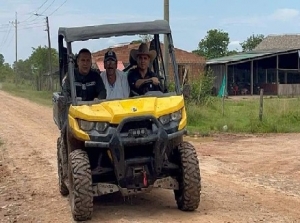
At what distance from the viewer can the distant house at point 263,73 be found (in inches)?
1750

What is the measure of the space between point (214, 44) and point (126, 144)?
63.1 meters

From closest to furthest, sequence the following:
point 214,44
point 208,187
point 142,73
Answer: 1. point 142,73
2. point 208,187
3. point 214,44

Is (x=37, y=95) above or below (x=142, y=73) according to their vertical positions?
below

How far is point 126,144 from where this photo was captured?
7148mm

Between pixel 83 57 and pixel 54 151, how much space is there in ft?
20.9

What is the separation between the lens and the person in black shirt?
7.95 metres

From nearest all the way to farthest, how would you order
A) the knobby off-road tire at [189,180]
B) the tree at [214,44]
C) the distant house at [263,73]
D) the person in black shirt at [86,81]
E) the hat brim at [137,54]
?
the knobby off-road tire at [189,180]
the person in black shirt at [86,81]
the hat brim at [137,54]
the distant house at [263,73]
the tree at [214,44]

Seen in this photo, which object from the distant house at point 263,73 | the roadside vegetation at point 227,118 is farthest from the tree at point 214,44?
the roadside vegetation at point 227,118

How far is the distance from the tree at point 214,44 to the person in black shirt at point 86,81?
2376 inches

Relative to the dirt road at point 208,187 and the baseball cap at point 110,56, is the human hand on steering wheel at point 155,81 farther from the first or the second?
the dirt road at point 208,187

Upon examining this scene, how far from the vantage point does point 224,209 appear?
26.0 ft

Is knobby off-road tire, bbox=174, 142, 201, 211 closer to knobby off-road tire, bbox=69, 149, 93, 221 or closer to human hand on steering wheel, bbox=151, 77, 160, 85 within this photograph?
human hand on steering wheel, bbox=151, 77, 160, 85

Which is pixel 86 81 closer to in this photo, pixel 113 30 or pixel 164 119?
pixel 113 30

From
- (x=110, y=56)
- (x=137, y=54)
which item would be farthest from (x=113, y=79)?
(x=137, y=54)
